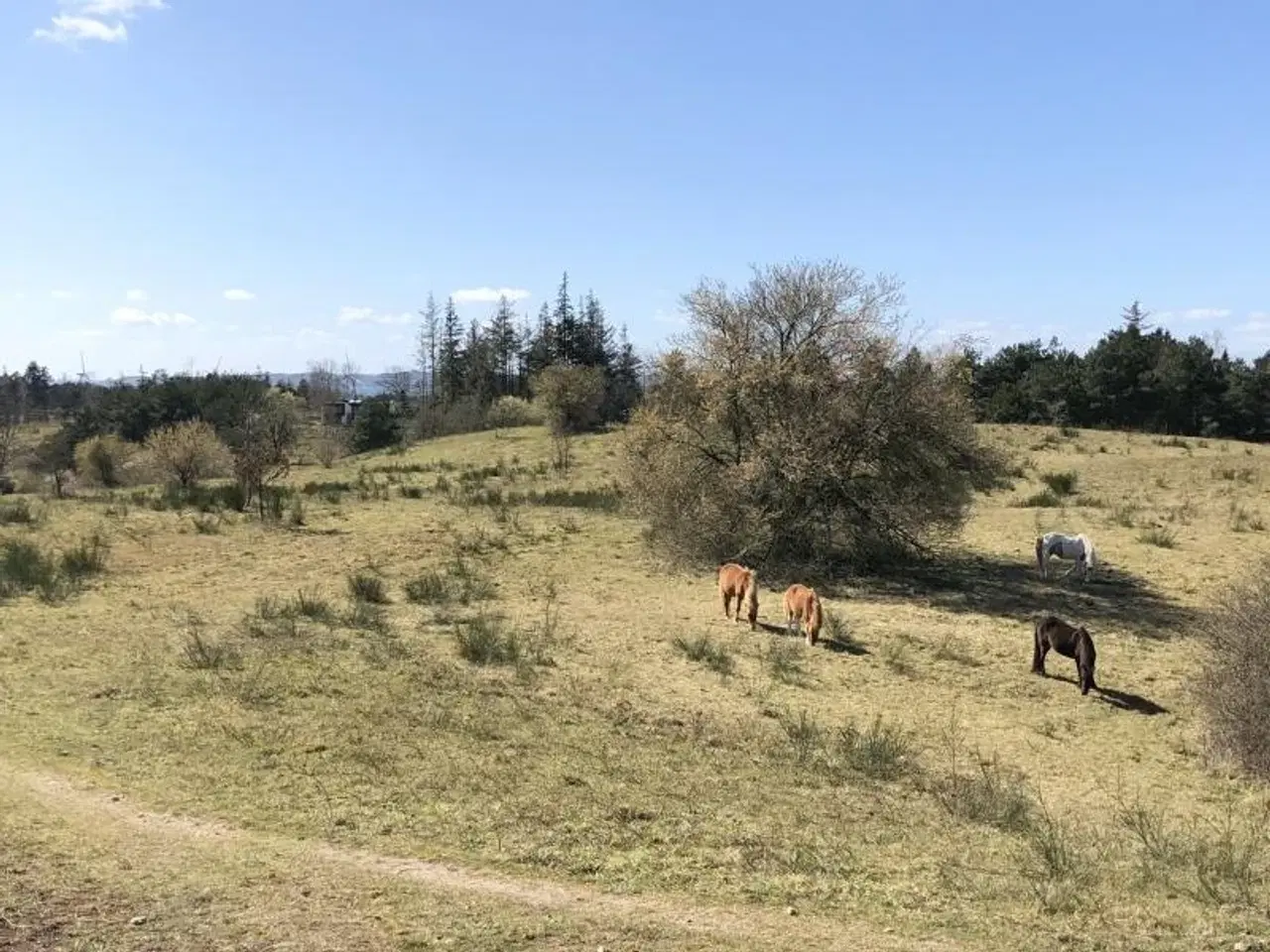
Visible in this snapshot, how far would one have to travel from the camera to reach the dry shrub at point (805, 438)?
18375 millimetres

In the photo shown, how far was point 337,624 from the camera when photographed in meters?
13.3

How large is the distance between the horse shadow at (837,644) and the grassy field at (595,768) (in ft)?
0.31

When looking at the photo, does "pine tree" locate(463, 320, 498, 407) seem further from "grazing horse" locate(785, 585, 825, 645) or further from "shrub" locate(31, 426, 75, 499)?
"grazing horse" locate(785, 585, 825, 645)

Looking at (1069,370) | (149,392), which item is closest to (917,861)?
(1069,370)

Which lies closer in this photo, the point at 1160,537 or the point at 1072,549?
the point at 1072,549

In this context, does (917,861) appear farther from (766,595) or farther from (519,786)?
(766,595)

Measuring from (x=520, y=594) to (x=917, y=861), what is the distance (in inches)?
435

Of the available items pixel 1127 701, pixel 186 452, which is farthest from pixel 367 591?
pixel 186 452

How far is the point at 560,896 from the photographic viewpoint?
5.26 m

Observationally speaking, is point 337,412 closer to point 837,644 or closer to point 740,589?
point 740,589

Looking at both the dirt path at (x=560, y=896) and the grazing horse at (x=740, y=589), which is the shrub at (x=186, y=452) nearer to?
the grazing horse at (x=740, y=589)

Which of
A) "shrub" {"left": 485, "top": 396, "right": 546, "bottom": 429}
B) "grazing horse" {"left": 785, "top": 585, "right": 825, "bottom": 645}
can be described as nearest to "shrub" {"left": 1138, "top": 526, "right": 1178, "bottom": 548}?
"grazing horse" {"left": 785, "top": 585, "right": 825, "bottom": 645}

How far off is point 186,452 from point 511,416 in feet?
101

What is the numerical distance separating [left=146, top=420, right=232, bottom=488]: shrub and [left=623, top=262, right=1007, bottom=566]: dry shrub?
66.2 ft
